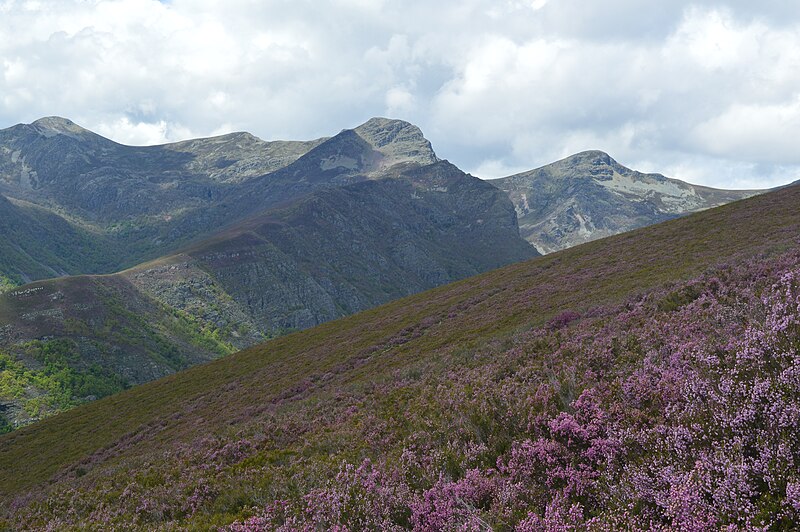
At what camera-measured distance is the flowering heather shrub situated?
4.46 m

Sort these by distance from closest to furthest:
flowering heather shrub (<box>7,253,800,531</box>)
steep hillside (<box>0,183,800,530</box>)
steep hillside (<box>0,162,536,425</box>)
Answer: flowering heather shrub (<box>7,253,800,531</box>), steep hillside (<box>0,183,800,530</box>), steep hillside (<box>0,162,536,425</box>)

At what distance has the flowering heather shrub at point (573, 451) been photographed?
4.46 metres

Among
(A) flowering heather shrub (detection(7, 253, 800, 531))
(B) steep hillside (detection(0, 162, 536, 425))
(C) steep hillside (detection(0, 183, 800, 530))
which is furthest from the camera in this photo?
(B) steep hillside (detection(0, 162, 536, 425))

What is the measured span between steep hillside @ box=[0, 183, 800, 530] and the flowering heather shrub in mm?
36

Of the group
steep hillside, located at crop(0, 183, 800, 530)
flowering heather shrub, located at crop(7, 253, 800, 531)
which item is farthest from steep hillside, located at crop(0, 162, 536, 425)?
flowering heather shrub, located at crop(7, 253, 800, 531)

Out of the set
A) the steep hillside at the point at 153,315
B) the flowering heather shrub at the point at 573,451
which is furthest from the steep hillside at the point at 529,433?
the steep hillside at the point at 153,315

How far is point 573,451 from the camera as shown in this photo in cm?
650

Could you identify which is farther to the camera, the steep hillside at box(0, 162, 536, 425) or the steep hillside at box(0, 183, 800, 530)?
the steep hillside at box(0, 162, 536, 425)

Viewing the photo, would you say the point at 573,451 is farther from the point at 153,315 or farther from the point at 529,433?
the point at 153,315

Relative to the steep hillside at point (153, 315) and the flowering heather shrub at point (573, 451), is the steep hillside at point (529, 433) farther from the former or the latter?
the steep hillside at point (153, 315)

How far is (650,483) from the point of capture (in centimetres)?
473

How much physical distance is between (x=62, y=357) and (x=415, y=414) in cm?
11036

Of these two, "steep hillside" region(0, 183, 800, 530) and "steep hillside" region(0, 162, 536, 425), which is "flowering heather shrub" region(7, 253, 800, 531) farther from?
"steep hillside" region(0, 162, 536, 425)

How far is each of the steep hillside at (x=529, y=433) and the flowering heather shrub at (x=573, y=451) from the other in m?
0.04
